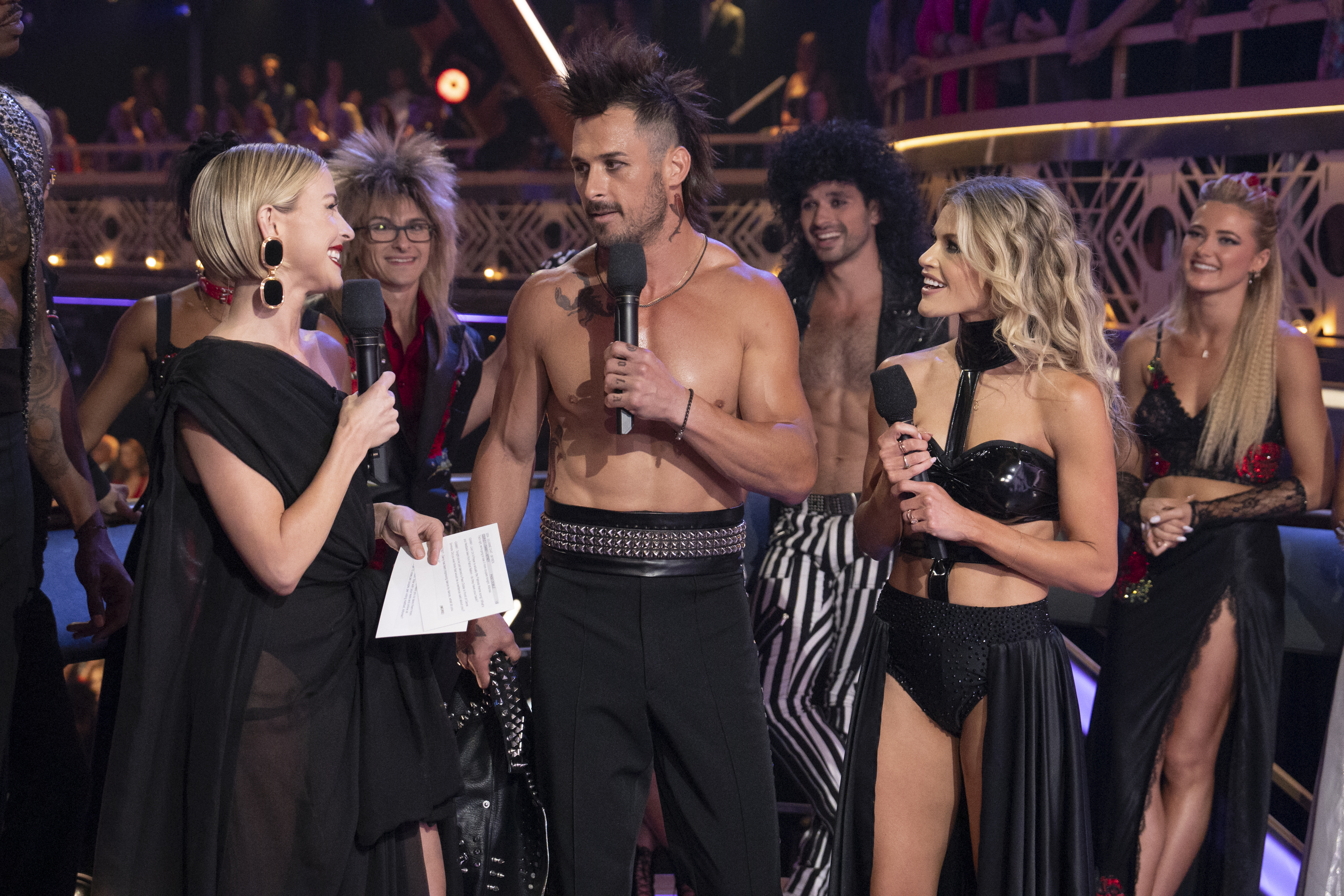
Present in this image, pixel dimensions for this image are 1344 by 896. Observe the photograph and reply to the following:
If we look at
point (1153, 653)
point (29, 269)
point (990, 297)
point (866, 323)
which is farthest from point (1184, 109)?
point (29, 269)

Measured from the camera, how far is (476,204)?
11094 mm

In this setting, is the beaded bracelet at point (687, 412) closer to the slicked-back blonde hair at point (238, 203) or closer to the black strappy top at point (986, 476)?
the black strappy top at point (986, 476)

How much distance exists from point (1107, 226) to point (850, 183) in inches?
213

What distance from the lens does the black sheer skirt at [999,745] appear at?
193 centimetres

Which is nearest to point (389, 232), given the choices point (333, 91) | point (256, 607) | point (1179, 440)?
point (256, 607)

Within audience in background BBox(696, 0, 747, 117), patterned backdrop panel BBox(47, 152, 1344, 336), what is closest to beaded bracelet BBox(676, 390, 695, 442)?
patterned backdrop panel BBox(47, 152, 1344, 336)

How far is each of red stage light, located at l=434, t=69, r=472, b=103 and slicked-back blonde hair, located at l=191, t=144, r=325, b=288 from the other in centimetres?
1093

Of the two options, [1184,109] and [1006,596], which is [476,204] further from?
[1006,596]

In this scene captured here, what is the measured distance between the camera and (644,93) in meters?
2.12

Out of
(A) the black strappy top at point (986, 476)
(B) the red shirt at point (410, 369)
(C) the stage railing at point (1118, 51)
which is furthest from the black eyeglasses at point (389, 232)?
(C) the stage railing at point (1118, 51)

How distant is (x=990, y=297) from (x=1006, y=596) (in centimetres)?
56

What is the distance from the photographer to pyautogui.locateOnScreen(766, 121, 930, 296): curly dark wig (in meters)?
3.49

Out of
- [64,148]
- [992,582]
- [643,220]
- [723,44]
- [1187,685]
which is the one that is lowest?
[1187,685]

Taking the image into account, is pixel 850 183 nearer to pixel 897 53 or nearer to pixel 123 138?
A: pixel 897 53
